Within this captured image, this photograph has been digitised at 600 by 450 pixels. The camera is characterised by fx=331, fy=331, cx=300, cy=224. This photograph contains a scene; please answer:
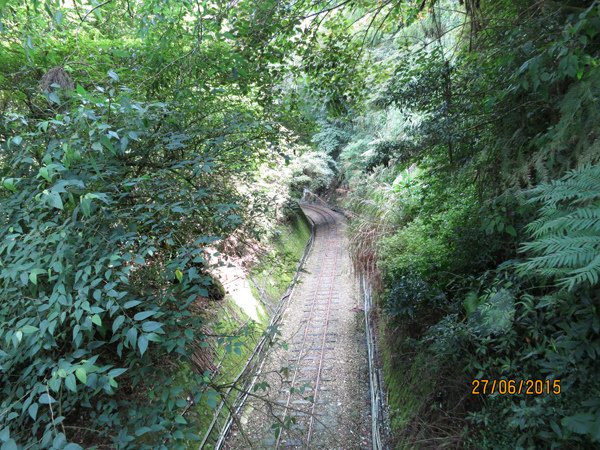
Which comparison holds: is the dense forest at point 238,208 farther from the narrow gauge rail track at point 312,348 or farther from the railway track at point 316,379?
the narrow gauge rail track at point 312,348

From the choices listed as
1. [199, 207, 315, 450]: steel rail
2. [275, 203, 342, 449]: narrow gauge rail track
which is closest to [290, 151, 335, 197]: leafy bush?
[275, 203, 342, 449]: narrow gauge rail track

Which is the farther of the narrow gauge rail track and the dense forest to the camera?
the narrow gauge rail track

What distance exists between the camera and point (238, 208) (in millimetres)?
2934

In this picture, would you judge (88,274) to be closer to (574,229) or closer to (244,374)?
(574,229)

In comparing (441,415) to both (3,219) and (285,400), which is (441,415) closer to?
(285,400)

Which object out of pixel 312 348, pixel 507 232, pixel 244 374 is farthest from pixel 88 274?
pixel 312 348

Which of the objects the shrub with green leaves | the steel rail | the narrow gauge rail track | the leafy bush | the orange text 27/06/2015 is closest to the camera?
the shrub with green leaves

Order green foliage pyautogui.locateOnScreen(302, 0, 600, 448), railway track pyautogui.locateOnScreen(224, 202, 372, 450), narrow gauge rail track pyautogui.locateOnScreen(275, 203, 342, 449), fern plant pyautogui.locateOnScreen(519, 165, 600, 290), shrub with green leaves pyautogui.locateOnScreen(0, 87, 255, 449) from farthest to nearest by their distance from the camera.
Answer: narrow gauge rail track pyautogui.locateOnScreen(275, 203, 342, 449) < railway track pyautogui.locateOnScreen(224, 202, 372, 450) < green foliage pyautogui.locateOnScreen(302, 0, 600, 448) < fern plant pyautogui.locateOnScreen(519, 165, 600, 290) < shrub with green leaves pyautogui.locateOnScreen(0, 87, 255, 449)

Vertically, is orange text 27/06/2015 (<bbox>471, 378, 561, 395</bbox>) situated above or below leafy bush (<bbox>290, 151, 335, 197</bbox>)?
below

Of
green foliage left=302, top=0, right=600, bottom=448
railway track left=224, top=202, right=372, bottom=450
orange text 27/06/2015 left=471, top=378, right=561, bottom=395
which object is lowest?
railway track left=224, top=202, right=372, bottom=450

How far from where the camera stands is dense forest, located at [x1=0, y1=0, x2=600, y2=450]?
6.73ft

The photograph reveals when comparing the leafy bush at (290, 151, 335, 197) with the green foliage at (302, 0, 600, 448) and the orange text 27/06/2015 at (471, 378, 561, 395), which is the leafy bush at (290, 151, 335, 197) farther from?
the orange text 27/06/2015 at (471, 378, 561, 395)

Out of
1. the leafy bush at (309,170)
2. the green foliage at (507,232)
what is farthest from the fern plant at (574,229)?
the leafy bush at (309,170)

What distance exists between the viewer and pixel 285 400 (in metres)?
6.64
